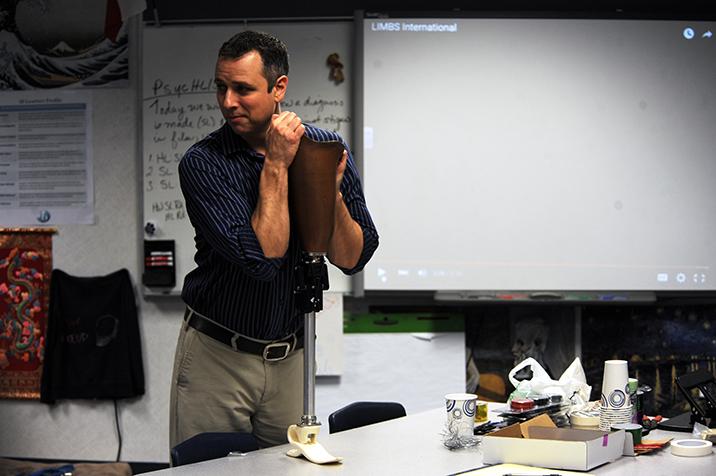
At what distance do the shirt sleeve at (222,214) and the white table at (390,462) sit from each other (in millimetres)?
423

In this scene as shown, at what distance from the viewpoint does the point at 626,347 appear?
434cm

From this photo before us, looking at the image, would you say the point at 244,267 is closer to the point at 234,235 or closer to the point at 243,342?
the point at 234,235

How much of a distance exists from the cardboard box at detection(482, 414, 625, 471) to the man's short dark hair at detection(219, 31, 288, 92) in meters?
1.00

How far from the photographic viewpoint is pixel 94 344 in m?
4.33

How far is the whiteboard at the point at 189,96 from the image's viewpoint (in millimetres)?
4238

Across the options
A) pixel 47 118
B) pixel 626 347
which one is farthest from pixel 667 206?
pixel 47 118

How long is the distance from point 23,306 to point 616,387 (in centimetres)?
303

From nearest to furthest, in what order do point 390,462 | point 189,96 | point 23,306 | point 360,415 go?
point 390,462 → point 360,415 → point 189,96 → point 23,306

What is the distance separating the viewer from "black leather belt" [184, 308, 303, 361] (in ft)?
7.83

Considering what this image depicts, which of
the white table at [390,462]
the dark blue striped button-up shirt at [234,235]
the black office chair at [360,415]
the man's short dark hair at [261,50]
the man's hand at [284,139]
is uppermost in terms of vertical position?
the man's short dark hair at [261,50]

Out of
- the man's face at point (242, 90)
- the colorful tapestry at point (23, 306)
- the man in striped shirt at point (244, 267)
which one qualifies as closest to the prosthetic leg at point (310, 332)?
the man in striped shirt at point (244, 267)

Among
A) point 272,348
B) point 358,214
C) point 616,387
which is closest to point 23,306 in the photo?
point 272,348

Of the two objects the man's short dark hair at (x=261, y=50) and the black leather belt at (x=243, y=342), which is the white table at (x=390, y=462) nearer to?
the black leather belt at (x=243, y=342)

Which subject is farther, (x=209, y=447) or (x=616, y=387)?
(x=616, y=387)
